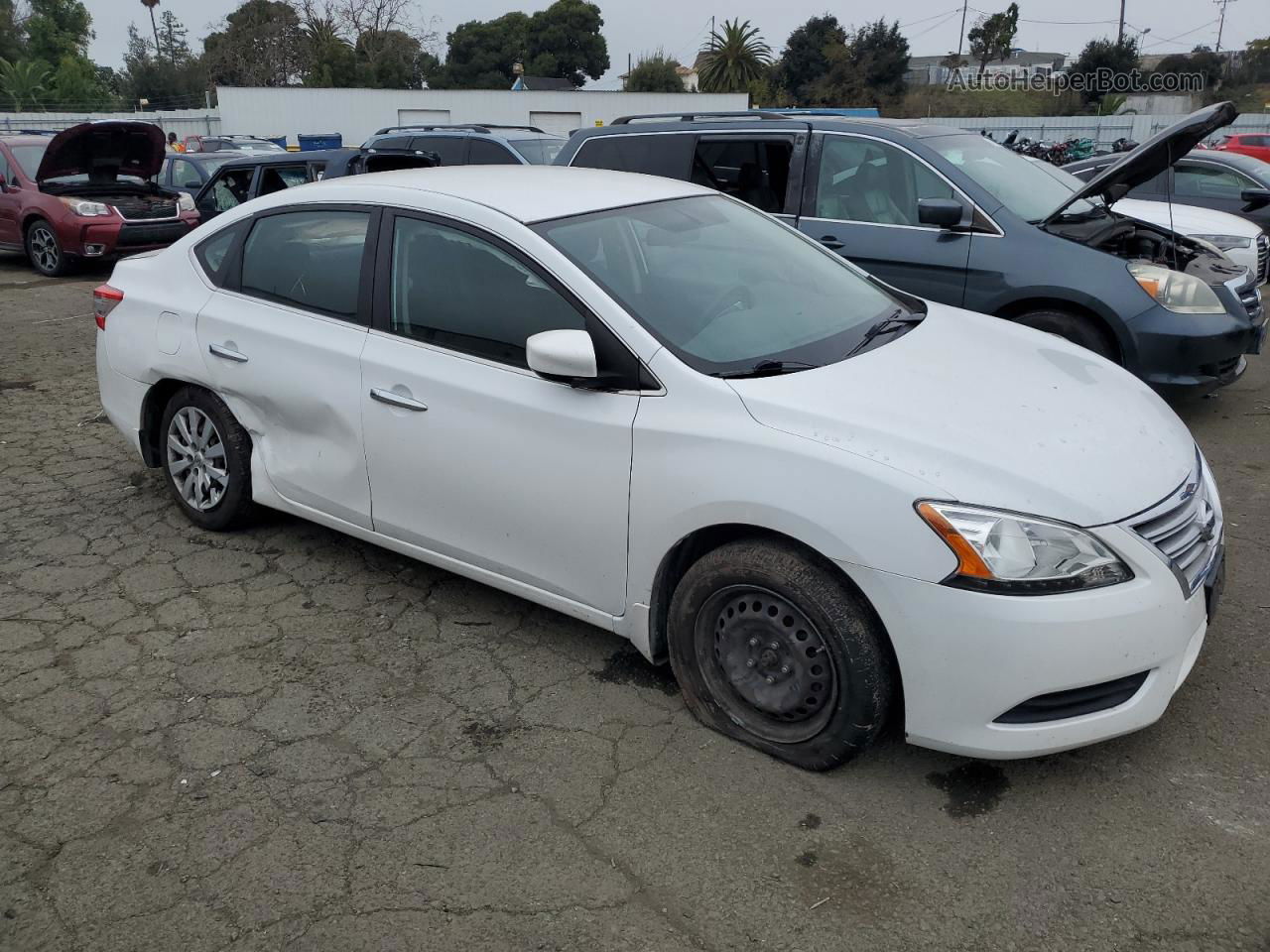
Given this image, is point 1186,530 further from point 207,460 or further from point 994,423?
point 207,460

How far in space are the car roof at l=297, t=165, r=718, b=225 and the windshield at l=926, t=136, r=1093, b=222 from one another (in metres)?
2.75

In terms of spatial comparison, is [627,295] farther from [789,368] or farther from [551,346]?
[789,368]

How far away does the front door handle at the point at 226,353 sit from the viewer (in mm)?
4250

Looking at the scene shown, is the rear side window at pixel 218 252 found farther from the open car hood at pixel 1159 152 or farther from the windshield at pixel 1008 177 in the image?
the open car hood at pixel 1159 152

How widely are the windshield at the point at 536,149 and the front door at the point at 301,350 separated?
26.7 feet

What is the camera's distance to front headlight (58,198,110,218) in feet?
40.6

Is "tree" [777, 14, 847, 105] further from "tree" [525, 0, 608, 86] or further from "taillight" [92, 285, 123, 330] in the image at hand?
"taillight" [92, 285, 123, 330]

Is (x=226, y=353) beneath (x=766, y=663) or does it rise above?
above

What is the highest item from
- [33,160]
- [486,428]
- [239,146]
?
[239,146]

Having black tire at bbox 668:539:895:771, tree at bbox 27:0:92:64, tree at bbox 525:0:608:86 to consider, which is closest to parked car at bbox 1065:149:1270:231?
black tire at bbox 668:539:895:771

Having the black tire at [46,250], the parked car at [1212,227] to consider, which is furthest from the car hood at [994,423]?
the black tire at [46,250]

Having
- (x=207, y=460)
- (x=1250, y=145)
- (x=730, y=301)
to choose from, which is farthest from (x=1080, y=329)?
(x=1250, y=145)

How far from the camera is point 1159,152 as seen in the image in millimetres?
5812

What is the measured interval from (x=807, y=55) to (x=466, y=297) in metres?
70.2
